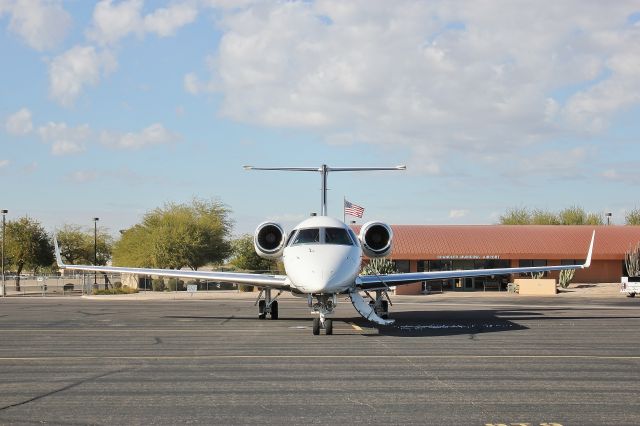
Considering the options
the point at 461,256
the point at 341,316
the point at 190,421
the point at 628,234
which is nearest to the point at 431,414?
the point at 190,421

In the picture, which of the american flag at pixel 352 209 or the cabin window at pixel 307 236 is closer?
the cabin window at pixel 307 236

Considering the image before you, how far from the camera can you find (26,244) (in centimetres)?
7069

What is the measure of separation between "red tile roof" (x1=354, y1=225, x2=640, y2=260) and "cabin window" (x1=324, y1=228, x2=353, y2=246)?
36.5 m

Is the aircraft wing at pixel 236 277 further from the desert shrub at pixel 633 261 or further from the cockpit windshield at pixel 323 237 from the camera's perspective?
the desert shrub at pixel 633 261

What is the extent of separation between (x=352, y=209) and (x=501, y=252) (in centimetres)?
2255

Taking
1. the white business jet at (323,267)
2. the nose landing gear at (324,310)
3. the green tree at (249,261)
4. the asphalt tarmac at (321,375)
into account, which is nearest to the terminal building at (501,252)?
the green tree at (249,261)

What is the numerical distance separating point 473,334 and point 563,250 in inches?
1632

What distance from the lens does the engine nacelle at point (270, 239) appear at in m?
22.7

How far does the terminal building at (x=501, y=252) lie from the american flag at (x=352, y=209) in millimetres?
17852

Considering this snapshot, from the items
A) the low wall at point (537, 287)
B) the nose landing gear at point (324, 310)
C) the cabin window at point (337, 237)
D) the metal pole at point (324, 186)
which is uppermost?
the metal pole at point (324, 186)

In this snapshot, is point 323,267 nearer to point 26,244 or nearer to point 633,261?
point 633,261

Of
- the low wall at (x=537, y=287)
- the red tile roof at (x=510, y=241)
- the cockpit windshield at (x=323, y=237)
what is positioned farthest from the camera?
the red tile roof at (x=510, y=241)

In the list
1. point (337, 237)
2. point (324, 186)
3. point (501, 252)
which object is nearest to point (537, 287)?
point (501, 252)

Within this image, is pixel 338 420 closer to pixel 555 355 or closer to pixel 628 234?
pixel 555 355
